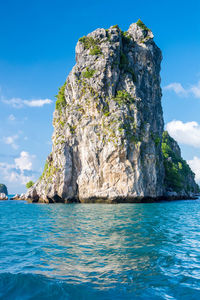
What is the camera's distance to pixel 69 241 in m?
11.9

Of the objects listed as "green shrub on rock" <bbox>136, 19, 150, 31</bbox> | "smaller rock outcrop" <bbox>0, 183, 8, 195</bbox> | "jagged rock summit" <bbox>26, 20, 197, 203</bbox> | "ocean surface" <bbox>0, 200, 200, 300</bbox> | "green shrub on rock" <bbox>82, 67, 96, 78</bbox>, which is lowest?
"ocean surface" <bbox>0, 200, 200, 300</bbox>

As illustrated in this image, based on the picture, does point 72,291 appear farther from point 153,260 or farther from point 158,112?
point 158,112

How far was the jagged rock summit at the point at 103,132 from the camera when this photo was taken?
4531 cm

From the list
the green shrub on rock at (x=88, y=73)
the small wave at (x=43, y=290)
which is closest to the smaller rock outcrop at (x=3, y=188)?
the green shrub on rock at (x=88, y=73)

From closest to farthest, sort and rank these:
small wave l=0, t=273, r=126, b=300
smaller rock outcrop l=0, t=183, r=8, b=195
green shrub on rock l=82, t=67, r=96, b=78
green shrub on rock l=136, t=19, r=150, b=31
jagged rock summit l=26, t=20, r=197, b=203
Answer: small wave l=0, t=273, r=126, b=300, jagged rock summit l=26, t=20, r=197, b=203, green shrub on rock l=82, t=67, r=96, b=78, green shrub on rock l=136, t=19, r=150, b=31, smaller rock outcrop l=0, t=183, r=8, b=195

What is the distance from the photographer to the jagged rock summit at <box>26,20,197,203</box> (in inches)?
1784

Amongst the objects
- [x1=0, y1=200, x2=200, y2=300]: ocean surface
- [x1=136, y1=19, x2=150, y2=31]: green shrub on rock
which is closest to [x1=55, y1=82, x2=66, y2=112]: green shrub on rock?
[x1=136, y1=19, x2=150, y2=31]: green shrub on rock

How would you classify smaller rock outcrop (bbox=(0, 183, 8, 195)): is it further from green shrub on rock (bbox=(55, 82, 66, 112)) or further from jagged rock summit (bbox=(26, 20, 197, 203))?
green shrub on rock (bbox=(55, 82, 66, 112))

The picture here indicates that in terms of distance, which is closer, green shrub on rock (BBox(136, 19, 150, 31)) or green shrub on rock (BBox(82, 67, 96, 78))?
green shrub on rock (BBox(82, 67, 96, 78))

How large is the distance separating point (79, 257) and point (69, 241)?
293 cm

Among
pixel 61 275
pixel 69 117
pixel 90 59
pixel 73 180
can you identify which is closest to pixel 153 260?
pixel 61 275

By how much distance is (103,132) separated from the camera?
48094 millimetres

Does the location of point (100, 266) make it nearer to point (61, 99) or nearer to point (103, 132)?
point (103, 132)

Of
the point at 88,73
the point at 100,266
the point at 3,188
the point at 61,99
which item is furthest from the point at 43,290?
the point at 3,188
